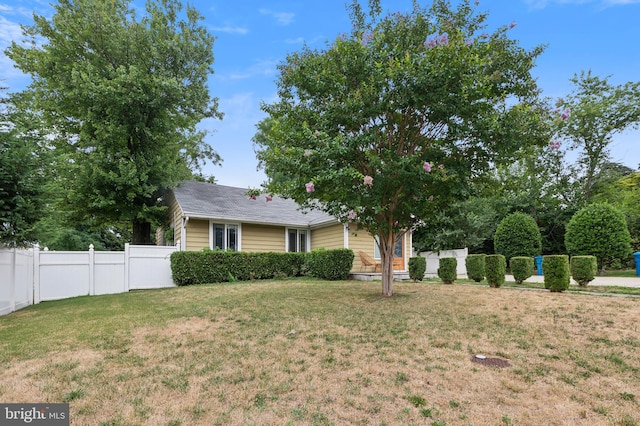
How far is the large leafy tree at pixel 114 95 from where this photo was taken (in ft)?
40.2

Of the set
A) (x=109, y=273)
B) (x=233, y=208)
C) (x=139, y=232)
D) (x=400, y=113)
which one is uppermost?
(x=400, y=113)

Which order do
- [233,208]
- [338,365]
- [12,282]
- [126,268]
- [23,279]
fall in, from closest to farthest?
[338,365], [12,282], [23,279], [126,268], [233,208]

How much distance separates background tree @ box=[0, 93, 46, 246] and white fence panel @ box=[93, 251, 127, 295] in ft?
12.9

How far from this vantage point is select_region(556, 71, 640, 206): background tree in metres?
18.9

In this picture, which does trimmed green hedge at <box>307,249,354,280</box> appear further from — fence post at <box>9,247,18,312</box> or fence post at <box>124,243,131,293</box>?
fence post at <box>9,247,18,312</box>

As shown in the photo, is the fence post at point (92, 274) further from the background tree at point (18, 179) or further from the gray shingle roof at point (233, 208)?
the background tree at point (18, 179)

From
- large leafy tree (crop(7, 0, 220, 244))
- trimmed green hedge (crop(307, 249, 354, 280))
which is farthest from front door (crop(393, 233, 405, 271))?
large leafy tree (crop(7, 0, 220, 244))

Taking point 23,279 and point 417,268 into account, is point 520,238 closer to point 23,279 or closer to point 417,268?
point 417,268

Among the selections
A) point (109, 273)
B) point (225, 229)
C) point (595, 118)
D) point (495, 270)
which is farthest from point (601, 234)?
point (109, 273)

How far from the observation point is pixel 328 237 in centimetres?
1534

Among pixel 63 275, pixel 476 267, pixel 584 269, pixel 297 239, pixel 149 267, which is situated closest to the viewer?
pixel 584 269

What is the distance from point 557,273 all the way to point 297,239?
10.5 meters

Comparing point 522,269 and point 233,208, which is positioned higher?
point 233,208

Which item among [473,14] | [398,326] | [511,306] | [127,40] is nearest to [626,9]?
[473,14]
